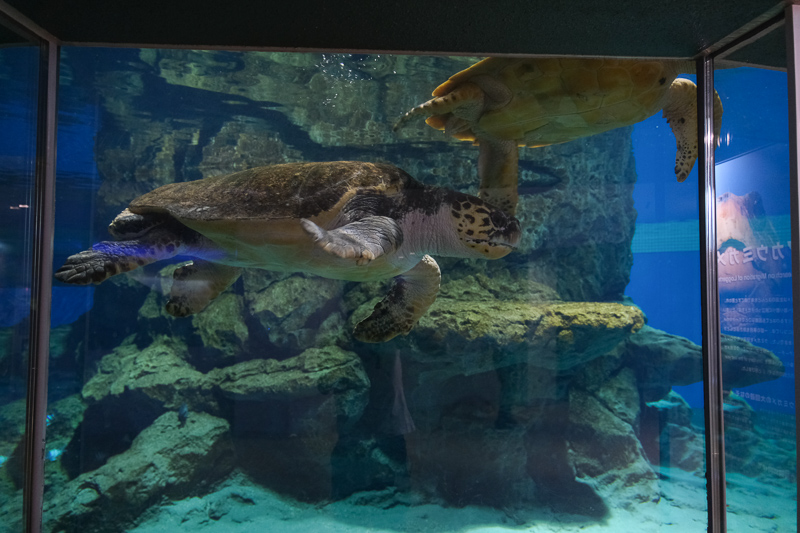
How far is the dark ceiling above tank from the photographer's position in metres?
1.69

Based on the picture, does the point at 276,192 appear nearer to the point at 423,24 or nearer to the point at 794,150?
the point at 423,24

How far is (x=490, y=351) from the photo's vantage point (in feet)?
19.8

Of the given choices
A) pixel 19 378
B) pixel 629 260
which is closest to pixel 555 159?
pixel 629 260

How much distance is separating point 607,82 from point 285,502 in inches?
252

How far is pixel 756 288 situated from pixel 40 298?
147 inches

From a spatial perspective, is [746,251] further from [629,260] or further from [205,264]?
[629,260]

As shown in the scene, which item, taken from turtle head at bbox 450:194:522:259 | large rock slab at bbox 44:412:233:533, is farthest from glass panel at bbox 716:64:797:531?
large rock slab at bbox 44:412:233:533

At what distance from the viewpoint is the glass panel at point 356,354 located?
5863 millimetres

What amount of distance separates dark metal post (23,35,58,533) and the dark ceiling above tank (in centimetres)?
43

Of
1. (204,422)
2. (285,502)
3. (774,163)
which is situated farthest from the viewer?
(204,422)

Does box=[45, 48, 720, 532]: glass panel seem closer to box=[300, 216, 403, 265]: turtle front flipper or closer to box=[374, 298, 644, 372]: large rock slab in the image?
box=[374, 298, 644, 372]: large rock slab

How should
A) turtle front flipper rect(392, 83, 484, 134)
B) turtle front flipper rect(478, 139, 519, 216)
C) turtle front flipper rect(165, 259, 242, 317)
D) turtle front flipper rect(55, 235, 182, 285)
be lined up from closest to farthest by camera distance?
turtle front flipper rect(55, 235, 182, 285)
turtle front flipper rect(392, 83, 484, 134)
turtle front flipper rect(165, 259, 242, 317)
turtle front flipper rect(478, 139, 519, 216)

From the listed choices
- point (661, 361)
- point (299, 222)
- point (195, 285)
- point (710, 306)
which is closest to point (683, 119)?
point (710, 306)

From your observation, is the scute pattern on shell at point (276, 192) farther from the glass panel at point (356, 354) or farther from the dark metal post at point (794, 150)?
the dark metal post at point (794, 150)
